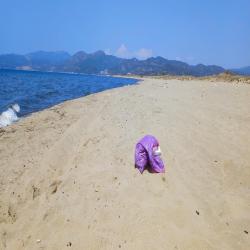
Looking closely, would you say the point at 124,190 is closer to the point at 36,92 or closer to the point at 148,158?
the point at 148,158

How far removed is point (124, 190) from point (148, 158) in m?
1.08

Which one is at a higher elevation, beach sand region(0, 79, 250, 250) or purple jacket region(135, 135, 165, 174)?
purple jacket region(135, 135, 165, 174)

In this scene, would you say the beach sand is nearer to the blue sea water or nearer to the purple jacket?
the purple jacket

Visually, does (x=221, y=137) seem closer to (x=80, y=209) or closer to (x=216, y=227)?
(x=216, y=227)

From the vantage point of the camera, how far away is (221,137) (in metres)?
9.06

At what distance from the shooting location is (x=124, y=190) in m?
5.76

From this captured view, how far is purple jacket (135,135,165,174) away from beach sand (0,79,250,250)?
0.17 metres

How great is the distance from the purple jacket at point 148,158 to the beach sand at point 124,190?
168 mm

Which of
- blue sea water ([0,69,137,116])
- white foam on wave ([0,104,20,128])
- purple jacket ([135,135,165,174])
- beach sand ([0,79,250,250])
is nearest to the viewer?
beach sand ([0,79,250,250])

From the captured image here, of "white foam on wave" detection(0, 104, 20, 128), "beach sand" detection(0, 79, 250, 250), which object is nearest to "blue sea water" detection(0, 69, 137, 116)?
"white foam on wave" detection(0, 104, 20, 128)

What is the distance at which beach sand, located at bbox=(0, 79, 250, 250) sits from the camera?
483 cm

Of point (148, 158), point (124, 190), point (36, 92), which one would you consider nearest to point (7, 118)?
point (148, 158)

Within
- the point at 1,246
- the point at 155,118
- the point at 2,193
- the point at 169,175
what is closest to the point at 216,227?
the point at 169,175

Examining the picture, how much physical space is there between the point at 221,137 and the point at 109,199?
4676mm
